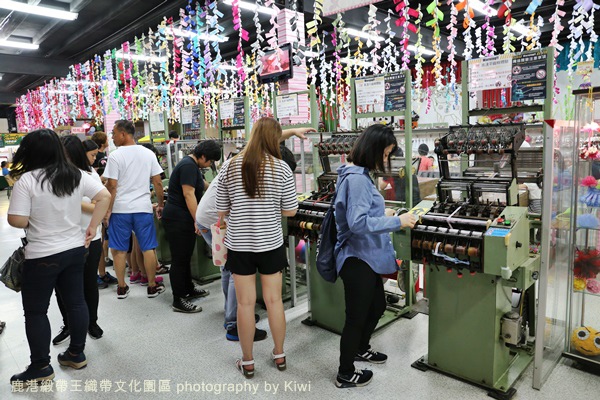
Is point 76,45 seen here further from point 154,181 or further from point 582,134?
point 582,134

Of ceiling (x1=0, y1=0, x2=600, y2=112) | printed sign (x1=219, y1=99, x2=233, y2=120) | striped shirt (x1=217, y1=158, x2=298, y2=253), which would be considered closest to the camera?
striped shirt (x1=217, y1=158, x2=298, y2=253)

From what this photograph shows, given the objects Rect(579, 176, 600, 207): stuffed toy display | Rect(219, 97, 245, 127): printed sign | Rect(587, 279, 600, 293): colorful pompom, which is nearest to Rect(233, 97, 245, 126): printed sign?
Rect(219, 97, 245, 127): printed sign

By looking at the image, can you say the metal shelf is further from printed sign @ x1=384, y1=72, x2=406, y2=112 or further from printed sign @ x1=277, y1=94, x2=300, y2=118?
printed sign @ x1=277, y1=94, x2=300, y2=118

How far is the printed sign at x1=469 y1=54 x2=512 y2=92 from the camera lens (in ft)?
8.41

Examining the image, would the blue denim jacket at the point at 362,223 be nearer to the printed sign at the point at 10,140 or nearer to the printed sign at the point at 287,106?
the printed sign at the point at 287,106

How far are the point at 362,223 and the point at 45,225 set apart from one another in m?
1.82

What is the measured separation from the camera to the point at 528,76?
2.48 meters

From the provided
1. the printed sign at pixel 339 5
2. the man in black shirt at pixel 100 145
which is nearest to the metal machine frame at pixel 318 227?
the printed sign at pixel 339 5

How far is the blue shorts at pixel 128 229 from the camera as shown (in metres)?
3.86

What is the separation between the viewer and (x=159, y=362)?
2.91m

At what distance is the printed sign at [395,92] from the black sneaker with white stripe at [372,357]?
5.67 feet

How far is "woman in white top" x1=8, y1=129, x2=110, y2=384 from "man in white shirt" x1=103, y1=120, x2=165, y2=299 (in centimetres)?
117

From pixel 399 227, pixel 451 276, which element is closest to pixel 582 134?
pixel 451 276

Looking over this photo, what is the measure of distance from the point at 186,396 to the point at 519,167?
252cm
